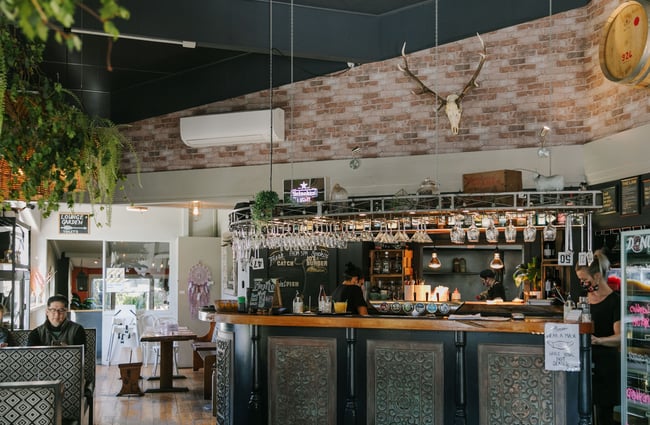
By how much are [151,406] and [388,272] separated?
3943 millimetres

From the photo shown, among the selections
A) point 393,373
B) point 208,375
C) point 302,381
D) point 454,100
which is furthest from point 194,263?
point 393,373

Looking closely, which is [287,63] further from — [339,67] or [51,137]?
[51,137]

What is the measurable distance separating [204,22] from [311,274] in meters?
4.22

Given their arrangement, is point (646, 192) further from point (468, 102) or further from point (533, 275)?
point (533, 275)

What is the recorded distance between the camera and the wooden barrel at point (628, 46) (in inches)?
263

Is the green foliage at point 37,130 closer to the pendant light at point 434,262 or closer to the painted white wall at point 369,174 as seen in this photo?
the painted white wall at point 369,174

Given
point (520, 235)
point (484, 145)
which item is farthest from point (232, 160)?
point (520, 235)

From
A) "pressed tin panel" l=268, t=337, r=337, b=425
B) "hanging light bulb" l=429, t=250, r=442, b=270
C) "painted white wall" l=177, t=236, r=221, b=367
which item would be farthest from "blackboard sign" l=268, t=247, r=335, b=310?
"painted white wall" l=177, t=236, r=221, b=367

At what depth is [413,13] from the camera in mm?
9609

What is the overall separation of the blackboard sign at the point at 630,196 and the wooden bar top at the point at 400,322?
4.89ft

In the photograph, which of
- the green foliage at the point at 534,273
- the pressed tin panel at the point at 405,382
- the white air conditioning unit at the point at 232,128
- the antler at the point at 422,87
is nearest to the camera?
the pressed tin panel at the point at 405,382

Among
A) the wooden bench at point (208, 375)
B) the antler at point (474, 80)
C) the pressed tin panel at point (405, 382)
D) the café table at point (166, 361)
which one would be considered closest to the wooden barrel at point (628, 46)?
the antler at point (474, 80)

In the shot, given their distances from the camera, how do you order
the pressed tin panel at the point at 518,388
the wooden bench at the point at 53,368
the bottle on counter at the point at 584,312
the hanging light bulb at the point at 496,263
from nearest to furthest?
the wooden bench at the point at 53,368 < the pressed tin panel at the point at 518,388 < the bottle on counter at the point at 584,312 < the hanging light bulb at the point at 496,263

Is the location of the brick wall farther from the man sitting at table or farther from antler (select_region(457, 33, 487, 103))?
the man sitting at table
